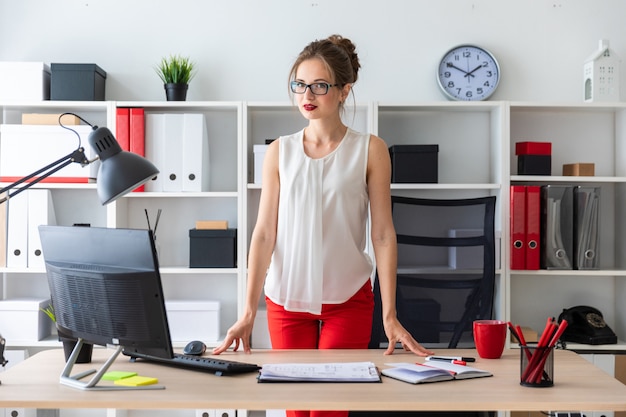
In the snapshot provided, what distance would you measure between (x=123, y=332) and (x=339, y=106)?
3.32 ft

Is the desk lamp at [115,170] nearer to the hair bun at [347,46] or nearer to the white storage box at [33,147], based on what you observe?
the hair bun at [347,46]

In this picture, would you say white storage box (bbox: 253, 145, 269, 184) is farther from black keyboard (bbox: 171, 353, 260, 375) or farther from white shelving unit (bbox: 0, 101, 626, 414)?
black keyboard (bbox: 171, 353, 260, 375)

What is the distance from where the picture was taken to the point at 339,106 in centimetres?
230

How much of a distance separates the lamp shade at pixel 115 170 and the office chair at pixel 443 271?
110 cm

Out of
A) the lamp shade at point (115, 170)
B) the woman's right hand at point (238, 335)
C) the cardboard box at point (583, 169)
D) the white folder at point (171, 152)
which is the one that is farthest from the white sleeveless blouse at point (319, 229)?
the cardboard box at point (583, 169)

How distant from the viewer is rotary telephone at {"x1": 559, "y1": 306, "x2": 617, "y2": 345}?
11.2 ft

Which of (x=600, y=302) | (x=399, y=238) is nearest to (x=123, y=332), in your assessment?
(x=399, y=238)

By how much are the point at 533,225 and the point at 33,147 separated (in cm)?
237

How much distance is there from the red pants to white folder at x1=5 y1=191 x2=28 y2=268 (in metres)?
1.76

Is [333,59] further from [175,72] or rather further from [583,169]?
[583,169]

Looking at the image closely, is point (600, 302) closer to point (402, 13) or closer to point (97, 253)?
point (402, 13)

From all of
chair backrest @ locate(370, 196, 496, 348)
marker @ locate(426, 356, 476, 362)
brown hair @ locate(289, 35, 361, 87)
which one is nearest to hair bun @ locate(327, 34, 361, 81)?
brown hair @ locate(289, 35, 361, 87)

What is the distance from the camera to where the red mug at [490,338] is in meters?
1.90

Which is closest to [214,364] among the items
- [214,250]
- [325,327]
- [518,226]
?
[325,327]
